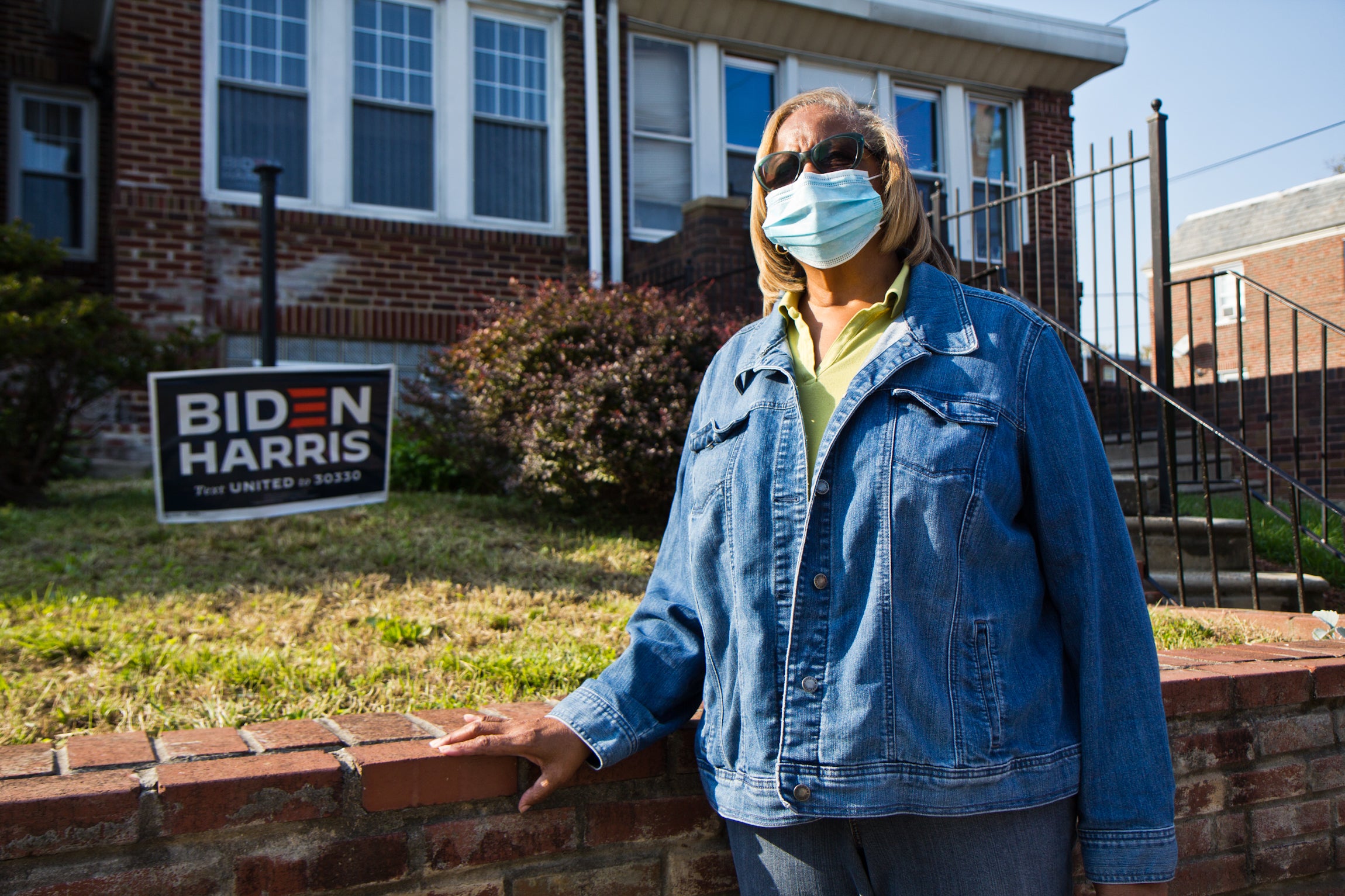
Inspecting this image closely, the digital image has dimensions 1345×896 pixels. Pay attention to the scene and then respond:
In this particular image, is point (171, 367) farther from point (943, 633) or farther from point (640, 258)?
point (943, 633)

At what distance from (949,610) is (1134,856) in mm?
416

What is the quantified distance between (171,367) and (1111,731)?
6426mm

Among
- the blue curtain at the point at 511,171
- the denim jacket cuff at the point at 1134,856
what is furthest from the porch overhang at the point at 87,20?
the denim jacket cuff at the point at 1134,856

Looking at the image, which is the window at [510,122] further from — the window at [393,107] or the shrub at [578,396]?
the shrub at [578,396]

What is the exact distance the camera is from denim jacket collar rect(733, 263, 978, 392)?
61.9 inches

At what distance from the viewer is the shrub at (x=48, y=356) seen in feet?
19.6

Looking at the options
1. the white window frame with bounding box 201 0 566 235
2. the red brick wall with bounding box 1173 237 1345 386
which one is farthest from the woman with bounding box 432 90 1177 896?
the red brick wall with bounding box 1173 237 1345 386

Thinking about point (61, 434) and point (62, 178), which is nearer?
point (61, 434)

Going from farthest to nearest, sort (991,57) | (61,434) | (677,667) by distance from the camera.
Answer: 1. (991,57)
2. (61,434)
3. (677,667)

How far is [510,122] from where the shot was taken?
9484mm

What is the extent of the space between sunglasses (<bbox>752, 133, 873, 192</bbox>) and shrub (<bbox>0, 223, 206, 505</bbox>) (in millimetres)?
5418

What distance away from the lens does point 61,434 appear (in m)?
6.45

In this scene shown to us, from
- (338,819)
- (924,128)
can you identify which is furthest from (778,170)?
(924,128)

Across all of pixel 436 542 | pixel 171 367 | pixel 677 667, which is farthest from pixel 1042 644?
pixel 171 367
